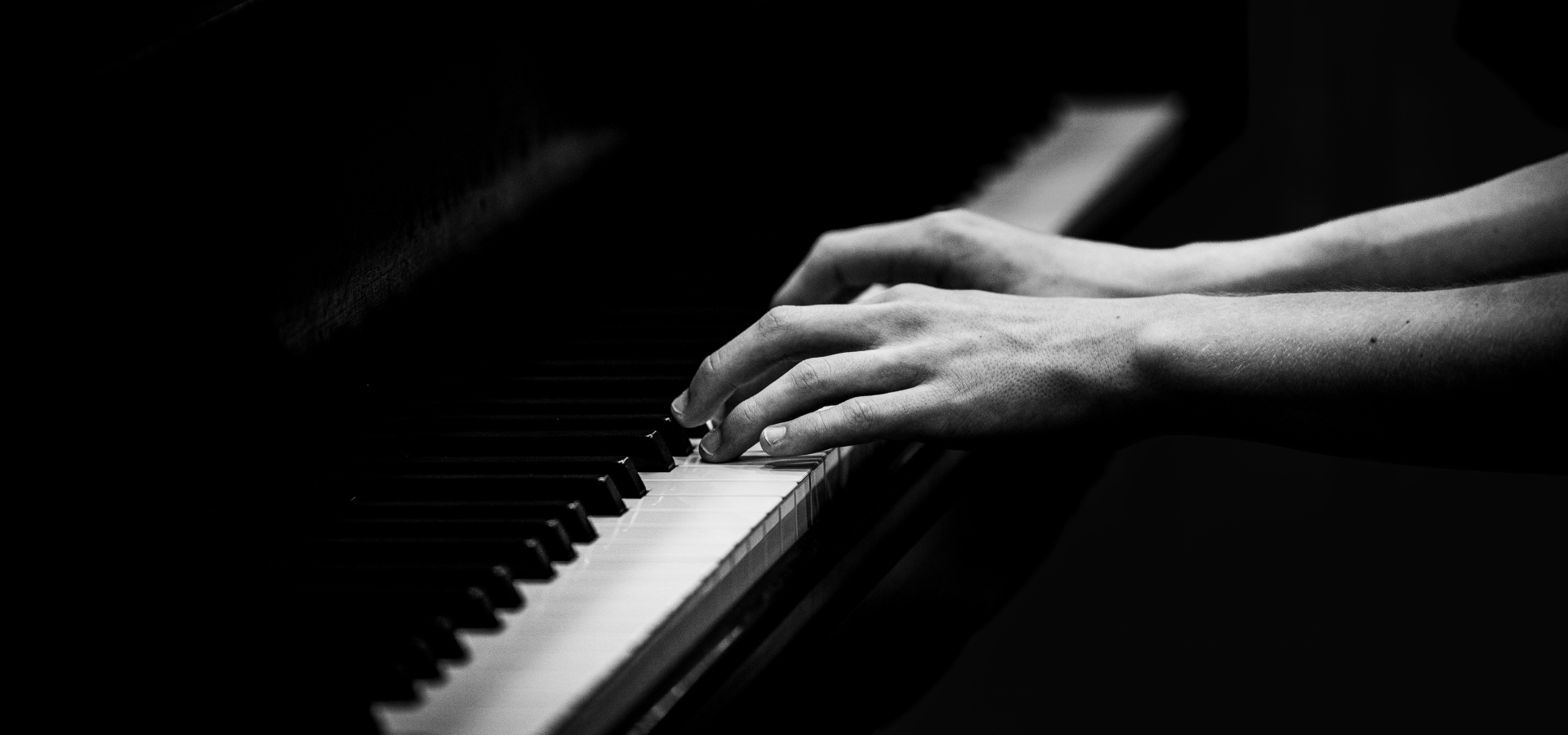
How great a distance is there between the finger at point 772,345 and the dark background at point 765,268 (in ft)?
0.65

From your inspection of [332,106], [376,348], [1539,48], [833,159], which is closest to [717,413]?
[376,348]

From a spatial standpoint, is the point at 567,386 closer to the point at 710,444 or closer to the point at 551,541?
the point at 710,444

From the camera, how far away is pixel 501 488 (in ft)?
3.45

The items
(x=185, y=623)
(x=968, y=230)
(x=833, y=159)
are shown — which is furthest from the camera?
(x=833, y=159)

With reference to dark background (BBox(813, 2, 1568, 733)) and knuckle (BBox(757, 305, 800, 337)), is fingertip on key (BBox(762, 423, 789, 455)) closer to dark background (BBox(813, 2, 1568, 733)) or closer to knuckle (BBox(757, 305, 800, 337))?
knuckle (BBox(757, 305, 800, 337))

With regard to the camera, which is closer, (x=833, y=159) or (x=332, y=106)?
(x=332, y=106)

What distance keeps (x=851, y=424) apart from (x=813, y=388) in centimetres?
4

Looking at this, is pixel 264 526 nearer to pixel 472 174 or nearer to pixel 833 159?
pixel 472 174

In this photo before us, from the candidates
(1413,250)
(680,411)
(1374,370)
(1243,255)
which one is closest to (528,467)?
(680,411)

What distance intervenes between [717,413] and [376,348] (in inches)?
11.8

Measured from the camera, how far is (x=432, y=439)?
1150 mm

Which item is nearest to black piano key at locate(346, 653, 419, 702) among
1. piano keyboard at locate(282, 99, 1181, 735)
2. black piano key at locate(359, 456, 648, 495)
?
piano keyboard at locate(282, 99, 1181, 735)

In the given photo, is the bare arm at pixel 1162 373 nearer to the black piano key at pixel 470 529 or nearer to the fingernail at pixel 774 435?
the fingernail at pixel 774 435

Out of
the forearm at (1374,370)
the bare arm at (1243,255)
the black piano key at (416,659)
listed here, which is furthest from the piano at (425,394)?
the forearm at (1374,370)
